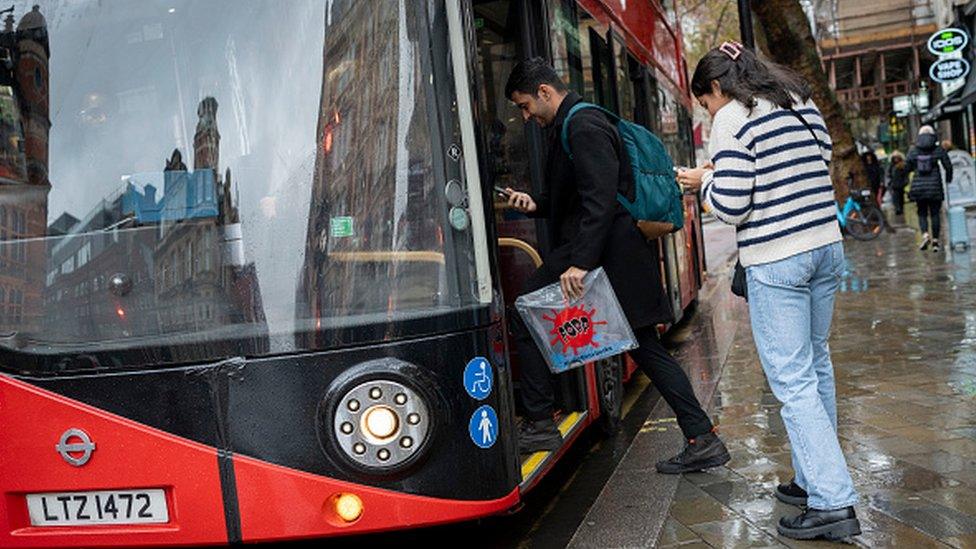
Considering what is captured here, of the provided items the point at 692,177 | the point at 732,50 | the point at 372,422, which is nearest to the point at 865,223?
the point at 692,177

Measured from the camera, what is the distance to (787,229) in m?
4.36

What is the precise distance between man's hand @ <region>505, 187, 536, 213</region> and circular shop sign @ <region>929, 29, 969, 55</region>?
1926 centimetres

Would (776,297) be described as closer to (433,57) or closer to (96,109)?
(433,57)

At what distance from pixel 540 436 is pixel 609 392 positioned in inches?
58.3

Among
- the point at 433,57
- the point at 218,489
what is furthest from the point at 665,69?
the point at 218,489

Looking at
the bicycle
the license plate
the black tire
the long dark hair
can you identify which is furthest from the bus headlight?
the black tire

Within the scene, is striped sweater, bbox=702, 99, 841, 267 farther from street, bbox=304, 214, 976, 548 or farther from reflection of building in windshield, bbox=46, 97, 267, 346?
reflection of building in windshield, bbox=46, 97, 267, 346

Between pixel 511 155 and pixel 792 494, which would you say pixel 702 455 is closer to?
pixel 792 494

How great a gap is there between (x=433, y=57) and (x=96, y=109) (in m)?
1.27

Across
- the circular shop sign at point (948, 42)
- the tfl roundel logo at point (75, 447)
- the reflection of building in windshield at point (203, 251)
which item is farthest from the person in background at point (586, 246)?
the circular shop sign at point (948, 42)

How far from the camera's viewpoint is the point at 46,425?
14.0 feet

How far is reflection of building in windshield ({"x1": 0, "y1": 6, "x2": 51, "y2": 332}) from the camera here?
14.4 ft

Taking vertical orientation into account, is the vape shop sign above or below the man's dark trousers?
above

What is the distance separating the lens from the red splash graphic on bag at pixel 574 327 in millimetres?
5207
